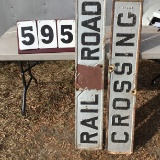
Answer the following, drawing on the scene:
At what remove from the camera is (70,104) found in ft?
11.9

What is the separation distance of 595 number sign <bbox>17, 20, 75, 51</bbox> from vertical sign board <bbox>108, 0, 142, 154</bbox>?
Answer: 1.46ft

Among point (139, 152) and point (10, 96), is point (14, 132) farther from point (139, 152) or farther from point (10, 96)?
point (139, 152)

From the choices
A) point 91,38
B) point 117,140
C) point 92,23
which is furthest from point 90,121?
point 92,23

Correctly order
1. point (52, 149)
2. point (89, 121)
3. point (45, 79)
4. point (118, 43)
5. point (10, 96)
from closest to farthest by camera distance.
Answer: point (118, 43), point (89, 121), point (52, 149), point (10, 96), point (45, 79)

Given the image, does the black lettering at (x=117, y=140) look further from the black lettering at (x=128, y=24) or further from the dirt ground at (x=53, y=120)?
the black lettering at (x=128, y=24)

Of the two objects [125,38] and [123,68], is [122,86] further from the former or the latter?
[125,38]

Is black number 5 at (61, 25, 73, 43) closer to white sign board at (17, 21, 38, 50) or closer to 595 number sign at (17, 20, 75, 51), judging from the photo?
595 number sign at (17, 20, 75, 51)

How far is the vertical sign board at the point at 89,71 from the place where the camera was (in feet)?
8.09

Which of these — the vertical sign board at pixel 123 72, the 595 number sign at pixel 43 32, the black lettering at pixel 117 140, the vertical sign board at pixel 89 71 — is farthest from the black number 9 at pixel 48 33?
the black lettering at pixel 117 140

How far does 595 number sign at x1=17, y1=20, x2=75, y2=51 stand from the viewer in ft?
9.12

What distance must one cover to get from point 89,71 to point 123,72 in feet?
0.79

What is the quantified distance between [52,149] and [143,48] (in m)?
1.10

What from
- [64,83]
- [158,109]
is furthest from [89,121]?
[64,83]

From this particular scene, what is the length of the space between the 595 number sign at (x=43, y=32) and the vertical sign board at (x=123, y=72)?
17.5 inches
